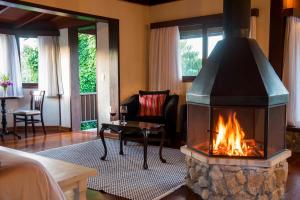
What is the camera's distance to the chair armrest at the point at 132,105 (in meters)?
5.12

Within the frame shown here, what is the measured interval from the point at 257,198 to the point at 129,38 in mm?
3886

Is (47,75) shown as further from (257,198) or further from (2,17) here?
(257,198)

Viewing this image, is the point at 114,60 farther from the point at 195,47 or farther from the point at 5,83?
the point at 5,83

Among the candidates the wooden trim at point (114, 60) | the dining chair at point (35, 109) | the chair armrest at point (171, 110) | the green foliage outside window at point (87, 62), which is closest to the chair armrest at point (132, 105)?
the wooden trim at point (114, 60)

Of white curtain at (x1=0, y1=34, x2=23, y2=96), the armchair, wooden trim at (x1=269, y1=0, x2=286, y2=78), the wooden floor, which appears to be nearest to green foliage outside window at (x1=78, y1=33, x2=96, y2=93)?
white curtain at (x1=0, y1=34, x2=23, y2=96)

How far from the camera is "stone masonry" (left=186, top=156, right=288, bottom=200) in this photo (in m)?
2.64

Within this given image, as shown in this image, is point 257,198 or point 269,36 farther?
point 269,36

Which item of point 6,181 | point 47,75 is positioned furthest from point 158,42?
point 6,181

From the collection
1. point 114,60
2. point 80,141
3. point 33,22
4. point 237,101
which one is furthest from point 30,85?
point 237,101

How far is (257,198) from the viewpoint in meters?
2.65

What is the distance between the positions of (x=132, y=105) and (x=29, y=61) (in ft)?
10.3

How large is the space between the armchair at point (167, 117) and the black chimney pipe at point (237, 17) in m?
1.93

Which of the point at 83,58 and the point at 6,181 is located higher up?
the point at 83,58

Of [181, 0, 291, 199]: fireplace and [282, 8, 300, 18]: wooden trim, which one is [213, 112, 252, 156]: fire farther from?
[282, 8, 300, 18]: wooden trim
